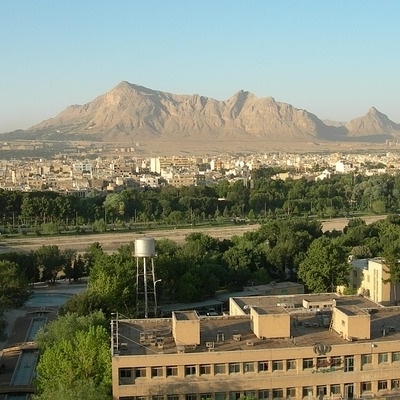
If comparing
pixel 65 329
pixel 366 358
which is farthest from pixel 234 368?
pixel 65 329

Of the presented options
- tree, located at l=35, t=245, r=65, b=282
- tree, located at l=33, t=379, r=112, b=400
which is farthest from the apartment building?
tree, located at l=35, t=245, r=65, b=282

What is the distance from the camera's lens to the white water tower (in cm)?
2294

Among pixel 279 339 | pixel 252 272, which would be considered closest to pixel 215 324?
pixel 279 339

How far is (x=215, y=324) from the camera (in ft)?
58.4

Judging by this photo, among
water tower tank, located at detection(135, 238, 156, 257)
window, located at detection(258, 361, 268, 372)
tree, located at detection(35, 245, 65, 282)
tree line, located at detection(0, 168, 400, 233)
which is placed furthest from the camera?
tree line, located at detection(0, 168, 400, 233)

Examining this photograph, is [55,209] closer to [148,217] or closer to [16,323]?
[148,217]

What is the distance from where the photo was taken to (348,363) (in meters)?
16.0

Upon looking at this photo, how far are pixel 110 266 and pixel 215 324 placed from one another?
8.62 metres

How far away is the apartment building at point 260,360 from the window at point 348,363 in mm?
23

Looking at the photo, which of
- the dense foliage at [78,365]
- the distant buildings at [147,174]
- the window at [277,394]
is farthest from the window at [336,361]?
the distant buildings at [147,174]

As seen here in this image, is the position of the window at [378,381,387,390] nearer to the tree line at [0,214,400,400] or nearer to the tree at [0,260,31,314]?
the tree line at [0,214,400,400]

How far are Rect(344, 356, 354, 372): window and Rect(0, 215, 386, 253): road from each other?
28.6m

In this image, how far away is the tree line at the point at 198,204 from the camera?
54469 mm

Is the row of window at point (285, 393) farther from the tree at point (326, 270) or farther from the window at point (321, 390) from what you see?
the tree at point (326, 270)
